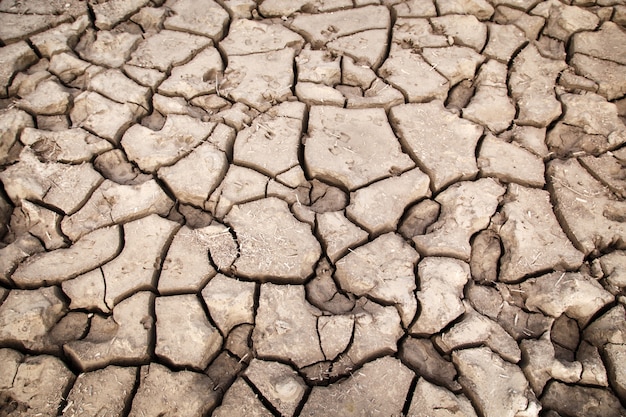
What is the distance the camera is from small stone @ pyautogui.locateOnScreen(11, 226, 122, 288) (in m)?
2.01

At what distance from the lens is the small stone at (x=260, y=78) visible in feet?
8.82

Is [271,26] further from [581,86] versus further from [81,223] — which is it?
[581,86]

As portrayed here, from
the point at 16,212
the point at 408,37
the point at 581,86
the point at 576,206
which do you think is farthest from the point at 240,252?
the point at 581,86

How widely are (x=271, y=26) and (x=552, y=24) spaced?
1904mm

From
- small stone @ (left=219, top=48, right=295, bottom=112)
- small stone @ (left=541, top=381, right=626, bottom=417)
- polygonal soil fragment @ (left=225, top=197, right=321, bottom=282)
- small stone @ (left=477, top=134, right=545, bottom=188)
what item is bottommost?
small stone @ (left=541, top=381, right=626, bottom=417)

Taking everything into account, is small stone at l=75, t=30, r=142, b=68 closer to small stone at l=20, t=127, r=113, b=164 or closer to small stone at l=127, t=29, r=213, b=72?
small stone at l=127, t=29, r=213, b=72

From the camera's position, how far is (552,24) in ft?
10.2

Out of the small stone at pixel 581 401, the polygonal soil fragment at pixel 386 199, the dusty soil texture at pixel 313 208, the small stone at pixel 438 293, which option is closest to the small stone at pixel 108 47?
the dusty soil texture at pixel 313 208

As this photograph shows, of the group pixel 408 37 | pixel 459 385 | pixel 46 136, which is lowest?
pixel 459 385

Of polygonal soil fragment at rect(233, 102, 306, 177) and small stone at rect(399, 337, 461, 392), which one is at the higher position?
polygonal soil fragment at rect(233, 102, 306, 177)

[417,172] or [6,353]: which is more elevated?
[417,172]

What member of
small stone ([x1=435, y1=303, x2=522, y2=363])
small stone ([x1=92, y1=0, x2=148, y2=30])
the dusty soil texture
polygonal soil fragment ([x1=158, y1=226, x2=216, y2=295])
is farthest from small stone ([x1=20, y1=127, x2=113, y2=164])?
small stone ([x1=435, y1=303, x2=522, y2=363])

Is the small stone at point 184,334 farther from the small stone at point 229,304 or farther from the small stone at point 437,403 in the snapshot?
the small stone at point 437,403

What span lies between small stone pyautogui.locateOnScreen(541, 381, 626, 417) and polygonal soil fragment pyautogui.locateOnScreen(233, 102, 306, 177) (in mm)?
1546
